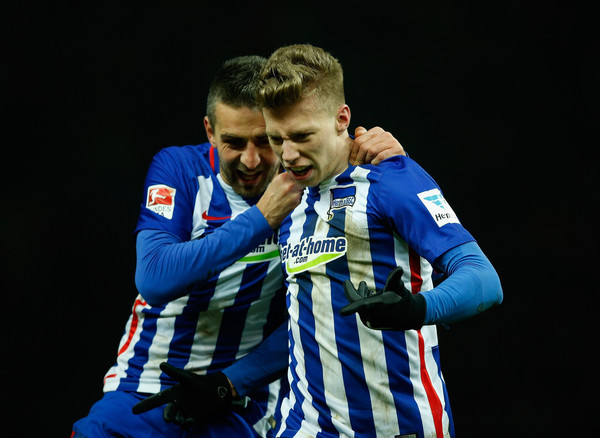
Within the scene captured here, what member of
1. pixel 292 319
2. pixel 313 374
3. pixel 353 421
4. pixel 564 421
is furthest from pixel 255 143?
pixel 564 421

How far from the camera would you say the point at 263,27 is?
351 cm

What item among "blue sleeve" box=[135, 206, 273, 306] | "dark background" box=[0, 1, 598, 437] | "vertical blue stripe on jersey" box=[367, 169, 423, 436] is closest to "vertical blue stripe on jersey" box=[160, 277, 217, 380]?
"blue sleeve" box=[135, 206, 273, 306]

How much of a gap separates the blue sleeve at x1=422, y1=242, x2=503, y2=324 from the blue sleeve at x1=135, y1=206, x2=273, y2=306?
24.4 inches

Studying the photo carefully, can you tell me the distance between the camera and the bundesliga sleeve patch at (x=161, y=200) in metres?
2.40

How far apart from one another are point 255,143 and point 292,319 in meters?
0.54

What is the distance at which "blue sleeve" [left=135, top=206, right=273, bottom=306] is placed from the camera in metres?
2.19

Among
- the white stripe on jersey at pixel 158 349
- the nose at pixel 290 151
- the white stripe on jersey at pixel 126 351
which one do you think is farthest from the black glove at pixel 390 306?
the white stripe on jersey at pixel 126 351

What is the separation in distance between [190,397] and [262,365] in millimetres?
238

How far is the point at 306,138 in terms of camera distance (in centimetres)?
200

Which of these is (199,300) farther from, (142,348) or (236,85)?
(236,85)

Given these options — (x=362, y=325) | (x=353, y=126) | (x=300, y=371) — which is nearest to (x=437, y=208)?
(x=362, y=325)

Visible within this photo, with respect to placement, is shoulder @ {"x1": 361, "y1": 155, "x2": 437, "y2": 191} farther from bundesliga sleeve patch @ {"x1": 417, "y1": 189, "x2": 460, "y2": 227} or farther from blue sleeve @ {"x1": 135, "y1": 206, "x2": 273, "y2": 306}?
blue sleeve @ {"x1": 135, "y1": 206, "x2": 273, "y2": 306}

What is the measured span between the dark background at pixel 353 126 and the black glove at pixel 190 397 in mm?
1214

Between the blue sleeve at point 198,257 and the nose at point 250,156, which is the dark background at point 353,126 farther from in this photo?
the blue sleeve at point 198,257
